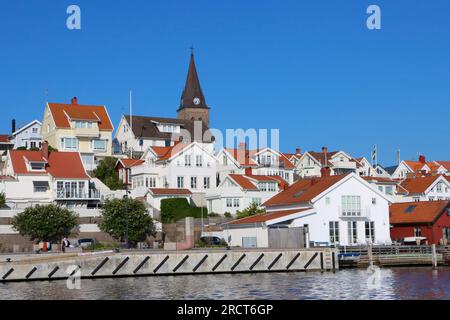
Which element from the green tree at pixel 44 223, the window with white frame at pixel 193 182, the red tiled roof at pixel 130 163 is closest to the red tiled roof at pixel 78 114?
the red tiled roof at pixel 130 163

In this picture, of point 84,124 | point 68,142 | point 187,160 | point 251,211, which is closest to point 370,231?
point 251,211

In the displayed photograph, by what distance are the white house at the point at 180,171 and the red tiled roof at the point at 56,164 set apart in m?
8.14

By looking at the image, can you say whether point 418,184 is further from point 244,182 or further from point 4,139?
point 4,139

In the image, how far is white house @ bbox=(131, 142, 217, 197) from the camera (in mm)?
92062

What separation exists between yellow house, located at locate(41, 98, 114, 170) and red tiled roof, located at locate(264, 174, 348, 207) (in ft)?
113

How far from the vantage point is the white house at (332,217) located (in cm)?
6650

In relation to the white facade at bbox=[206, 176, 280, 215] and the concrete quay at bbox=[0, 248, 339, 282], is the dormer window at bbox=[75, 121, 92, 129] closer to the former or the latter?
the white facade at bbox=[206, 176, 280, 215]

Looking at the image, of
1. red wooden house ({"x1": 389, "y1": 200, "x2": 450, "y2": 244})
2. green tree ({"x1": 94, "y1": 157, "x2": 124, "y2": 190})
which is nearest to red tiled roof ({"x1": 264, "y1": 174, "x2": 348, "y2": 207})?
red wooden house ({"x1": 389, "y1": 200, "x2": 450, "y2": 244})

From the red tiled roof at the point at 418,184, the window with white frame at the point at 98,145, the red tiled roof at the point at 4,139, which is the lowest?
the red tiled roof at the point at 418,184

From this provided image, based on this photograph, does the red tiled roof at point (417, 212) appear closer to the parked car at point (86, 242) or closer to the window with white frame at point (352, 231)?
the window with white frame at point (352, 231)

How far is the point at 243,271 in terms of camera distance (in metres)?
55.4

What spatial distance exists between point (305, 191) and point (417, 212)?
39.4 ft
